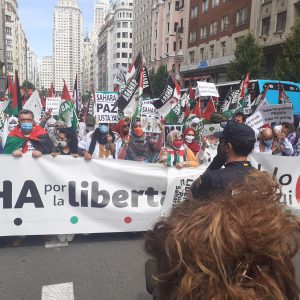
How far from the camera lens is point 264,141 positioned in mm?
6527

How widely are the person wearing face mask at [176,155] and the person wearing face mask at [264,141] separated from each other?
1.45 m

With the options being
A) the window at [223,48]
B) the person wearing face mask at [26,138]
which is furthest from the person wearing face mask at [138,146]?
the window at [223,48]

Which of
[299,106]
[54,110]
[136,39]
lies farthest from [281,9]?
[136,39]

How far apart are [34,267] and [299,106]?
1747 centimetres

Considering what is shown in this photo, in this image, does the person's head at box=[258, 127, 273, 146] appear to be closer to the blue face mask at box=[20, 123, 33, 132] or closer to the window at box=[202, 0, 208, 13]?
the blue face mask at box=[20, 123, 33, 132]

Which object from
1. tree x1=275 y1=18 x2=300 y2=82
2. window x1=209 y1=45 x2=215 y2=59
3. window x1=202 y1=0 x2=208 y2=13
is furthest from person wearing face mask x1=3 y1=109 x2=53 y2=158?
window x1=202 y1=0 x2=208 y2=13

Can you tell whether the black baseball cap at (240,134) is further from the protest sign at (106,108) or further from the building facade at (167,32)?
the building facade at (167,32)

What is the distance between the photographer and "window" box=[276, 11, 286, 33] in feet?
93.0

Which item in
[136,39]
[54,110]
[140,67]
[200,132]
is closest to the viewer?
[140,67]

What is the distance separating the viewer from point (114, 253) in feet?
14.7

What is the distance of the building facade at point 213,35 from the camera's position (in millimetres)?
35125

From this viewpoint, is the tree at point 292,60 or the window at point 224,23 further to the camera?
the window at point 224,23

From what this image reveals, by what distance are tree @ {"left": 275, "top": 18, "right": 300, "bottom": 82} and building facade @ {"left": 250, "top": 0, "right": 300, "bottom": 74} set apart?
5635 millimetres

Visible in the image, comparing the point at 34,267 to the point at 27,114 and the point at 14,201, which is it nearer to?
the point at 14,201
